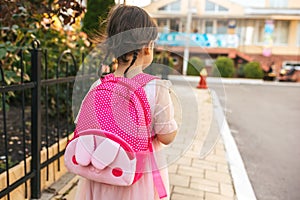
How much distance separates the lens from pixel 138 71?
1434 millimetres

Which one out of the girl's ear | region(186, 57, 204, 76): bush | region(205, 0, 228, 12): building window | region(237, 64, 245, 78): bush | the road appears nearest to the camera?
the girl's ear

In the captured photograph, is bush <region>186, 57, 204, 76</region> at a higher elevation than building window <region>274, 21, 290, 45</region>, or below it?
below

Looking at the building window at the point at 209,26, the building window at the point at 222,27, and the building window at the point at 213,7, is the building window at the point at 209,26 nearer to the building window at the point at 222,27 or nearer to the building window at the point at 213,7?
the building window at the point at 222,27

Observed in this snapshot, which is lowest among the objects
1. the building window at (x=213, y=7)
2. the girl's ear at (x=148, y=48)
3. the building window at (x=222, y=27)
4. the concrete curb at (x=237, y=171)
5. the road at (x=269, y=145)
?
the road at (x=269, y=145)

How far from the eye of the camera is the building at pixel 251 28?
72.8 feet

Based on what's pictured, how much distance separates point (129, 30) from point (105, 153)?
0.52m

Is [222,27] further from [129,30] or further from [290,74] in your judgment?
[129,30]

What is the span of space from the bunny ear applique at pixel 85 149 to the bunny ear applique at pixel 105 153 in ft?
0.08

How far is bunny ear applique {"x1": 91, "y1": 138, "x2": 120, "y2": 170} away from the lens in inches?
50.9

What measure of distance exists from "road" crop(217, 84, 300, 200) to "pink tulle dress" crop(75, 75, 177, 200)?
1372 millimetres

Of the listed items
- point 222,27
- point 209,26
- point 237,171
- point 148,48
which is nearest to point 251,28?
point 222,27

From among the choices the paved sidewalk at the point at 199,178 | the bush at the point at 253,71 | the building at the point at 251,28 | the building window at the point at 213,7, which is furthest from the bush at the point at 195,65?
the building window at the point at 213,7

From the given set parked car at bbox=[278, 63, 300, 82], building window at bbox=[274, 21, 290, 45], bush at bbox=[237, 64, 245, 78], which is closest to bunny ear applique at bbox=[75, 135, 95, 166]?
parked car at bbox=[278, 63, 300, 82]

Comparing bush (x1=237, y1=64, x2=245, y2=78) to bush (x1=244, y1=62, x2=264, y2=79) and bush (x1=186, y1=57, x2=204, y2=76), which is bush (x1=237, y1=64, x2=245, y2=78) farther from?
bush (x1=186, y1=57, x2=204, y2=76)
